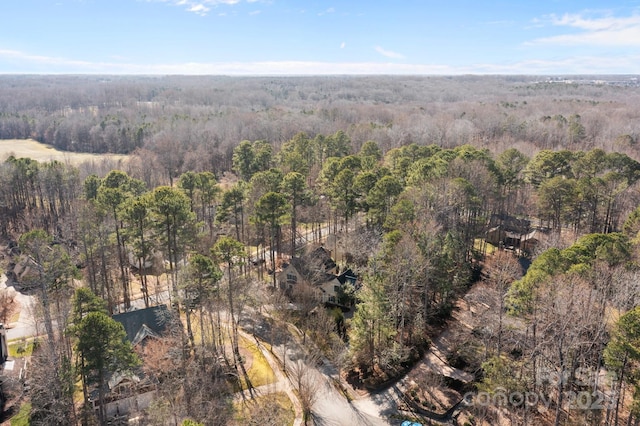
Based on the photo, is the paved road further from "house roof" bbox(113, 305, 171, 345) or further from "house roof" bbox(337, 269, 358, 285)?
"house roof" bbox(337, 269, 358, 285)

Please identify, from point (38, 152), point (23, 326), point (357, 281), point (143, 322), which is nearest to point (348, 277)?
point (357, 281)

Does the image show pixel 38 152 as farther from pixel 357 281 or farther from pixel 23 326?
pixel 357 281

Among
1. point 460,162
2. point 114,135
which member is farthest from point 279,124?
point 460,162

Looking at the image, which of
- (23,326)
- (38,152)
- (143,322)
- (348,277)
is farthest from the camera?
(38,152)

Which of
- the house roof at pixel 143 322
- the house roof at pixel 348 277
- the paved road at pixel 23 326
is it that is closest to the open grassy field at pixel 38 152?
the paved road at pixel 23 326

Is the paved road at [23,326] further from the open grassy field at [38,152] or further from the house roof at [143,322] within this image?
the open grassy field at [38,152]

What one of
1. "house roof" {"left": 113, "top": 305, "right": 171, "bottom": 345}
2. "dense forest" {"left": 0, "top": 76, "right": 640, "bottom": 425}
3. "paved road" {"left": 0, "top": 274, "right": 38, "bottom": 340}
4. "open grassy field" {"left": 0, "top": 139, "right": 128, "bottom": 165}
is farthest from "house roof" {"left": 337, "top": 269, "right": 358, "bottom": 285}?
"open grassy field" {"left": 0, "top": 139, "right": 128, "bottom": 165}
